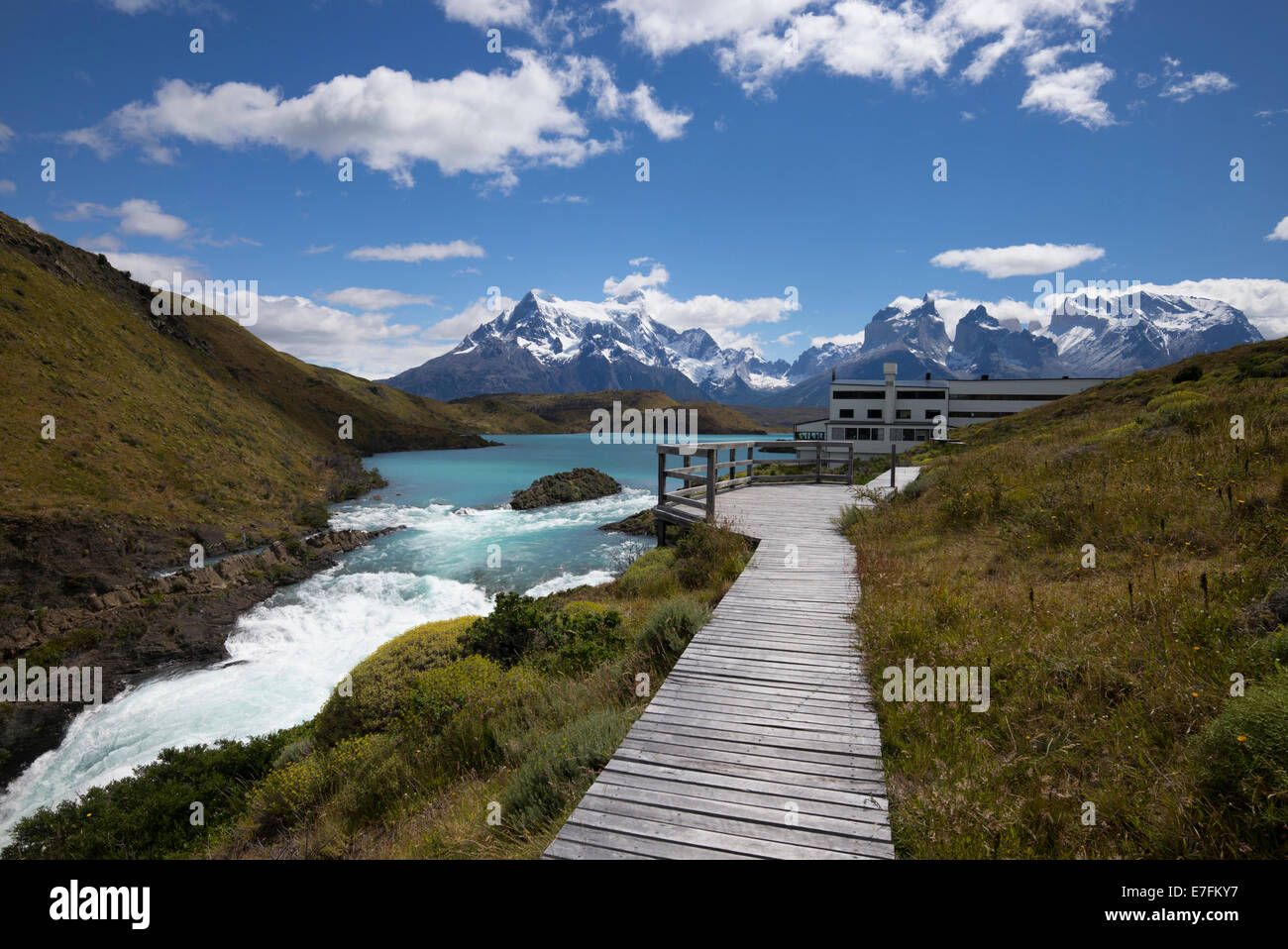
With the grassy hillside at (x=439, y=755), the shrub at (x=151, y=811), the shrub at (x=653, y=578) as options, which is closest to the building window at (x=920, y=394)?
the shrub at (x=653, y=578)

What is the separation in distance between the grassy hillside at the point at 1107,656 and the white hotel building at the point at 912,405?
63.2 m

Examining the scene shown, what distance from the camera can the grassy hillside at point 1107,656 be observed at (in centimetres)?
334

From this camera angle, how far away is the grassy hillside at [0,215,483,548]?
3059 cm

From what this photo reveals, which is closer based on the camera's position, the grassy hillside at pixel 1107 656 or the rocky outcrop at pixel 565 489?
the grassy hillside at pixel 1107 656

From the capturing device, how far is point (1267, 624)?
15.8ft

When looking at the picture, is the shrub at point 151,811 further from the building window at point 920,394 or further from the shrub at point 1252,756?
the building window at point 920,394

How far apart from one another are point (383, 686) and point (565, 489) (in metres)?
46.3

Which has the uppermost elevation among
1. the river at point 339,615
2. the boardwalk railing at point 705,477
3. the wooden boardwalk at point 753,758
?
the boardwalk railing at point 705,477

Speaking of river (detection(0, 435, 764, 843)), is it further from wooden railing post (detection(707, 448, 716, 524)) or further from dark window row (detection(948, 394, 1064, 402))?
dark window row (detection(948, 394, 1064, 402))

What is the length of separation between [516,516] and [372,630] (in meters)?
25.7
